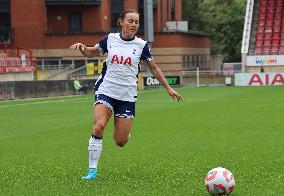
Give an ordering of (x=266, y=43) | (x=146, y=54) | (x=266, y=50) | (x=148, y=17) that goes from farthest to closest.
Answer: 1. (x=266, y=43)
2. (x=266, y=50)
3. (x=148, y=17)
4. (x=146, y=54)

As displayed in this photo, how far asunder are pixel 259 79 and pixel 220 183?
53271 millimetres

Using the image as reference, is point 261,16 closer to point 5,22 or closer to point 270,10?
point 270,10

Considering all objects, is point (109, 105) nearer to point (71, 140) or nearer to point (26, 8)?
point (71, 140)

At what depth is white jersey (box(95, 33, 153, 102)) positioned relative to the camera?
10383 millimetres

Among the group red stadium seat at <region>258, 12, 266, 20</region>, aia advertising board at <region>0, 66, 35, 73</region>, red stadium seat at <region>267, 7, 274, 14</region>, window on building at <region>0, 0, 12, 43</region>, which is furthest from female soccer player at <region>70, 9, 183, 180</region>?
red stadium seat at <region>267, 7, 274, 14</region>

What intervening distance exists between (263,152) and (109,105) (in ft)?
14.2

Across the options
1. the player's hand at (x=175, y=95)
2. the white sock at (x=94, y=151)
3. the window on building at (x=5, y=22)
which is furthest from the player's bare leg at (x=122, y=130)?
the window on building at (x=5, y=22)

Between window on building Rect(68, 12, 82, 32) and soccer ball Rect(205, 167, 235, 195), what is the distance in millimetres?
61603

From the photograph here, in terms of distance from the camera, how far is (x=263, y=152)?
13586 mm

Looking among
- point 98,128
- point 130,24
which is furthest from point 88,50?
point 98,128

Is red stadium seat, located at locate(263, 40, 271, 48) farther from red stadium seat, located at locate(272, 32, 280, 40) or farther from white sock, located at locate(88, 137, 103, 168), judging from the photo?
white sock, located at locate(88, 137, 103, 168)

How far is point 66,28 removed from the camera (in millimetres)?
69750

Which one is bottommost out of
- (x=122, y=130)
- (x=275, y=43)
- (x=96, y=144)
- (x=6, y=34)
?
(x=275, y=43)

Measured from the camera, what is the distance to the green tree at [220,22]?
8962cm
